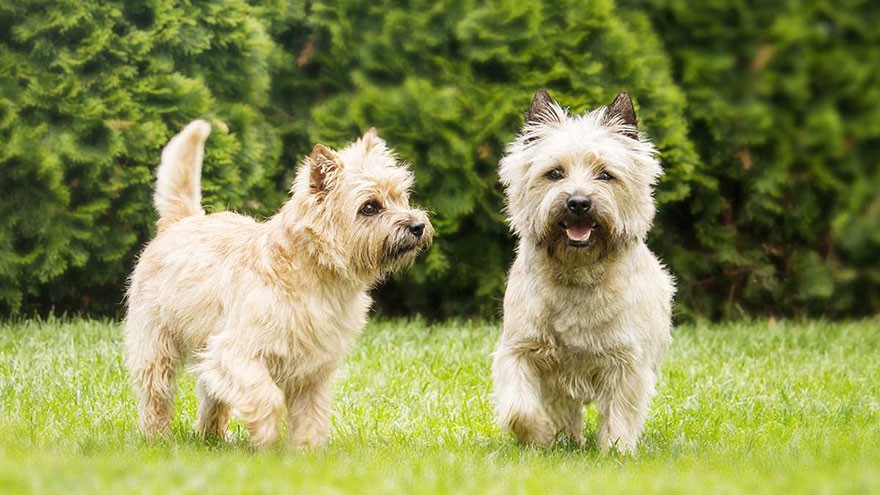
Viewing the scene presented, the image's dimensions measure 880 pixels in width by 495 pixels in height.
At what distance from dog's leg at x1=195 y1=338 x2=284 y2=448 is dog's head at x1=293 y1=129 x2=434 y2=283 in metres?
0.58

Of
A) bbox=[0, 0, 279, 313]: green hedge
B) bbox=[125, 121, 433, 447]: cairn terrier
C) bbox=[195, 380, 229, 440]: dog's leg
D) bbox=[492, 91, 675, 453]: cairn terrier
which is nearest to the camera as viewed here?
bbox=[125, 121, 433, 447]: cairn terrier

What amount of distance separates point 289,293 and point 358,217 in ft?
1.52

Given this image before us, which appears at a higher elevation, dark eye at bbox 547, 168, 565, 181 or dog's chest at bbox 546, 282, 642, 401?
dark eye at bbox 547, 168, 565, 181

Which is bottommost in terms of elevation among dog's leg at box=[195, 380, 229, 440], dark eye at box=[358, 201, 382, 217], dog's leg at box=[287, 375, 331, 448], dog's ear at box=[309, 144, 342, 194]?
dog's leg at box=[195, 380, 229, 440]

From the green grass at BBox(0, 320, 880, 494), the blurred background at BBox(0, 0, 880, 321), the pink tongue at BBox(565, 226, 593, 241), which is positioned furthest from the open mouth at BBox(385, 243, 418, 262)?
the blurred background at BBox(0, 0, 880, 321)

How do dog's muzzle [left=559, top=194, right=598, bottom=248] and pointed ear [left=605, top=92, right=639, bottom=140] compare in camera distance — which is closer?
dog's muzzle [left=559, top=194, right=598, bottom=248]

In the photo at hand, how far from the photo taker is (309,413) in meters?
5.75

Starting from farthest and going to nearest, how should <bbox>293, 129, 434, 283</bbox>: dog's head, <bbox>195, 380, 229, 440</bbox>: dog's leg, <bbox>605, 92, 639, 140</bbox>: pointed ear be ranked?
<bbox>195, 380, 229, 440</bbox>: dog's leg < <bbox>605, 92, 639, 140</bbox>: pointed ear < <bbox>293, 129, 434, 283</bbox>: dog's head

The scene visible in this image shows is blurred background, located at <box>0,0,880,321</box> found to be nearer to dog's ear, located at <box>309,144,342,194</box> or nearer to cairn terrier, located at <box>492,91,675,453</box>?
cairn terrier, located at <box>492,91,675,453</box>

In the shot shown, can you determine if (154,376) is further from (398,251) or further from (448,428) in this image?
(448,428)

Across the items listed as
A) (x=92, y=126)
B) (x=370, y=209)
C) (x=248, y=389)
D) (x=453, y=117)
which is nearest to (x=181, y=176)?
(x=370, y=209)

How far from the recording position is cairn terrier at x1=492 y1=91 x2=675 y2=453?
579 centimetres

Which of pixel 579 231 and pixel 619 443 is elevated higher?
pixel 579 231

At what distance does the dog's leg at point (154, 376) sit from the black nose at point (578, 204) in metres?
2.07
